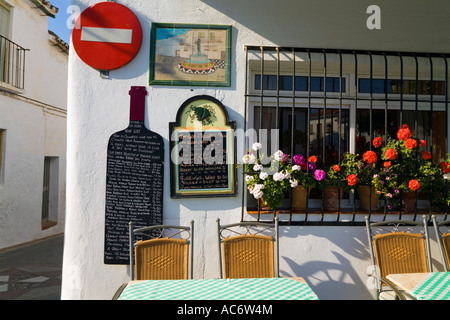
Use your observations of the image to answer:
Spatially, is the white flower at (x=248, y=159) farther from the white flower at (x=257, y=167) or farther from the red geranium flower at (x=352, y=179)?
the red geranium flower at (x=352, y=179)

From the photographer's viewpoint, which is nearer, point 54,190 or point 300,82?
point 300,82

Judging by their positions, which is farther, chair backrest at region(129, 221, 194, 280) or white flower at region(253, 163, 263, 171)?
white flower at region(253, 163, 263, 171)

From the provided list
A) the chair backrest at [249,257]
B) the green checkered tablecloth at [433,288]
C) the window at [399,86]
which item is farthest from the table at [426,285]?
the window at [399,86]

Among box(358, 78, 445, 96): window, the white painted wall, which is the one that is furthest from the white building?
box(358, 78, 445, 96): window

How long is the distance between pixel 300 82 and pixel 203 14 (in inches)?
48.0

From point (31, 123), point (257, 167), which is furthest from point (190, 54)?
point (31, 123)

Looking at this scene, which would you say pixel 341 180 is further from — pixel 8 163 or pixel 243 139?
Result: pixel 8 163

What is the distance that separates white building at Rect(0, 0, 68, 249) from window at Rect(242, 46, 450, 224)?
597 centimetres

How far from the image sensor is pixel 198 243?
3.14 m

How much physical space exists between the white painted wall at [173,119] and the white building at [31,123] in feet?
15.8

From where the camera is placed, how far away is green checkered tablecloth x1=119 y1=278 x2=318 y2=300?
6.22 feet

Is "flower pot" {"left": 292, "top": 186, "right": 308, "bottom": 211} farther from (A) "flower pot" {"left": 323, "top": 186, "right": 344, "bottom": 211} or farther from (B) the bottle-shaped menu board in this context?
(B) the bottle-shaped menu board

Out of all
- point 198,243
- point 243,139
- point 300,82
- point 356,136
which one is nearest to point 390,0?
point 300,82

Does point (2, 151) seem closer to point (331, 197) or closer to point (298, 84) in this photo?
point (298, 84)
